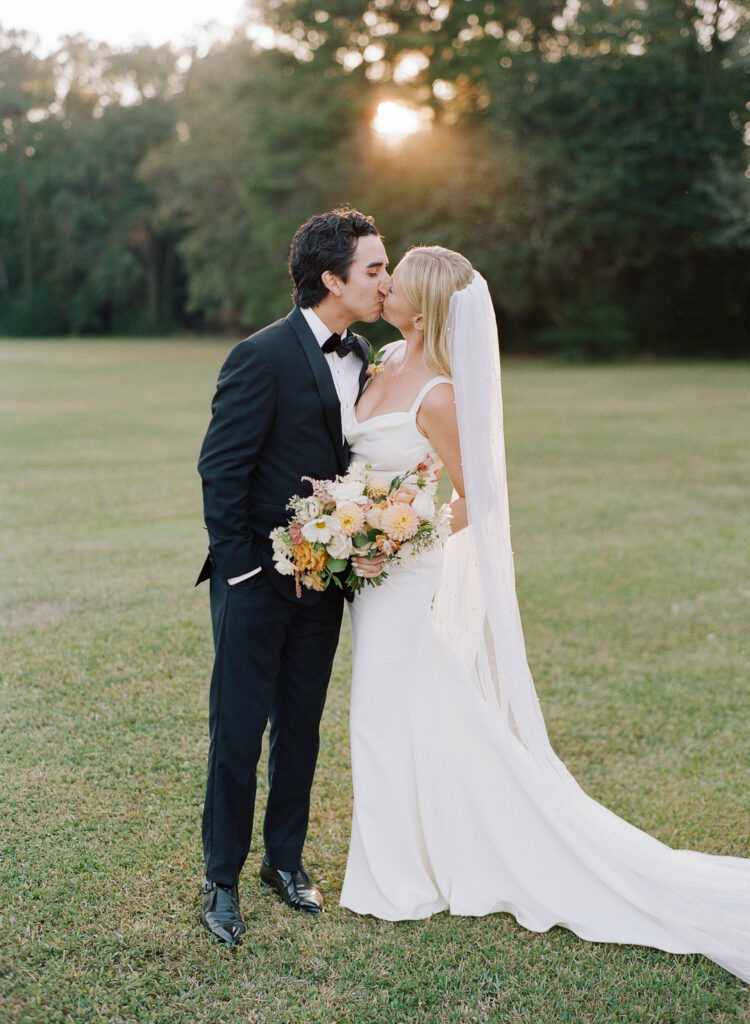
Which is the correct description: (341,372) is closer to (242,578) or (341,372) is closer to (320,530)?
(320,530)

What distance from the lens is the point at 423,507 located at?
333 centimetres

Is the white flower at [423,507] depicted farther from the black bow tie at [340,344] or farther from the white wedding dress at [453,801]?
the black bow tie at [340,344]

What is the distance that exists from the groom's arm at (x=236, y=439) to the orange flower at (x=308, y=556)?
0.58 feet

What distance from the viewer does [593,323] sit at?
35812mm

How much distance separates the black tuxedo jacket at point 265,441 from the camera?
3230 mm

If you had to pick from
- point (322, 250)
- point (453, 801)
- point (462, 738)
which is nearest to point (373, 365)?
point (322, 250)

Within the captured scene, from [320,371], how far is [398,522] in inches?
22.0

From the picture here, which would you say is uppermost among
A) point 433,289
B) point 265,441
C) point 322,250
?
point 322,250

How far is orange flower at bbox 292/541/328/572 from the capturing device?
10.6ft

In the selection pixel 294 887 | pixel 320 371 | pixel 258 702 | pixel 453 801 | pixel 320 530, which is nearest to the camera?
pixel 320 530

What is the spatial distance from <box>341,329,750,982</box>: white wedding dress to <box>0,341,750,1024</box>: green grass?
0.14 meters

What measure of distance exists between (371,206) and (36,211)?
31591 millimetres

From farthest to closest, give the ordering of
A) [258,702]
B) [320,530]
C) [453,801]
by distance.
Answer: [453,801] < [258,702] < [320,530]

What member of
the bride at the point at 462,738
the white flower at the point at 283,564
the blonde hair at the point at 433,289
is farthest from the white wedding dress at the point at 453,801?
the white flower at the point at 283,564
